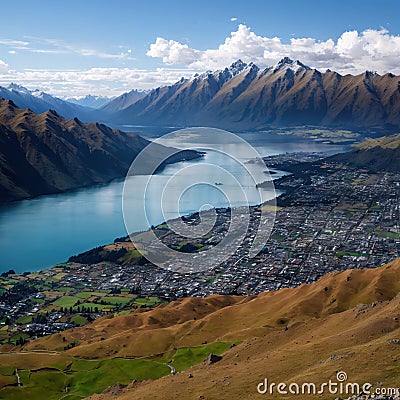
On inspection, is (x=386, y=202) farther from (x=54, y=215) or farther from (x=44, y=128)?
(x=44, y=128)

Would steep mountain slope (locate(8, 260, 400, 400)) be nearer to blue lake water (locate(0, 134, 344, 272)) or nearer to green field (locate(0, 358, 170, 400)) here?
green field (locate(0, 358, 170, 400))

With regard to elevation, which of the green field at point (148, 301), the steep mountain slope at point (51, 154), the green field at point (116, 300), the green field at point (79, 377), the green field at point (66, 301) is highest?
the steep mountain slope at point (51, 154)

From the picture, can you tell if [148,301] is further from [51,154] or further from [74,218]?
[51,154]

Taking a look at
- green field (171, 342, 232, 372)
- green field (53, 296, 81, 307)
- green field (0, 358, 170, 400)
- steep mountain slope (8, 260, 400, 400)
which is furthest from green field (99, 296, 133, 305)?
green field (171, 342, 232, 372)

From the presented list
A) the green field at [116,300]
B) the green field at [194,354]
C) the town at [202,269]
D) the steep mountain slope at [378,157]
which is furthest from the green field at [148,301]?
the steep mountain slope at [378,157]

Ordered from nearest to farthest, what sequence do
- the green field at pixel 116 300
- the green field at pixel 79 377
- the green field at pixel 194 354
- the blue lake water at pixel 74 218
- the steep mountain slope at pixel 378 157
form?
the green field at pixel 79 377 < the green field at pixel 194 354 < the green field at pixel 116 300 < the blue lake water at pixel 74 218 < the steep mountain slope at pixel 378 157

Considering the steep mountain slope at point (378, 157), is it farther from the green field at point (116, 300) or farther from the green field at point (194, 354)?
the green field at point (194, 354)
